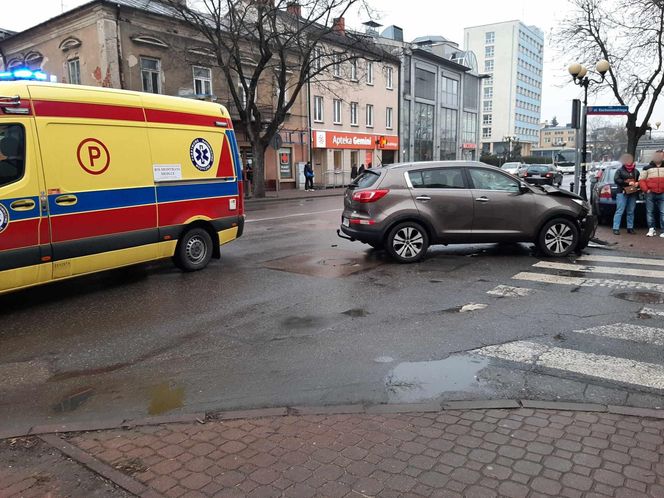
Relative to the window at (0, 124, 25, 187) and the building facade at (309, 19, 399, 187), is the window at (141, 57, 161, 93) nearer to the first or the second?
the building facade at (309, 19, 399, 187)

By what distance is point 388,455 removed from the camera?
3148 millimetres

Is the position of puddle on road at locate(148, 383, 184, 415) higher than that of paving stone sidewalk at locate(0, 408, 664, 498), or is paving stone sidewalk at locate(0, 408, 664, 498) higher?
paving stone sidewalk at locate(0, 408, 664, 498)

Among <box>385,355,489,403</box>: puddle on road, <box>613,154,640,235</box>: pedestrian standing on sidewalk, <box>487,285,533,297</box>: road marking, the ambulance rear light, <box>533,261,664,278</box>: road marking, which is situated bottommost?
<box>385,355,489,403</box>: puddle on road

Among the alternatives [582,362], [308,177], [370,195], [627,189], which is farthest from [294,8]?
[582,362]

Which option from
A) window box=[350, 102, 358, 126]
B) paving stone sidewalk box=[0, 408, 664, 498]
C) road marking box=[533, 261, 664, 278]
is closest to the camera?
paving stone sidewalk box=[0, 408, 664, 498]

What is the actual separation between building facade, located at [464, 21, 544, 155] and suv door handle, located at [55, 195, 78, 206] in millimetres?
113749

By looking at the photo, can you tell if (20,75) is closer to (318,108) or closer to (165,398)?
(165,398)

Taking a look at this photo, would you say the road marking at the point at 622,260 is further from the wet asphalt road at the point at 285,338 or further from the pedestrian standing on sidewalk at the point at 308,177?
the pedestrian standing on sidewalk at the point at 308,177

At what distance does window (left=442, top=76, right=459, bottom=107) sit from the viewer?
5281cm

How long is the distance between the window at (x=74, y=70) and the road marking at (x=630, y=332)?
2689 cm

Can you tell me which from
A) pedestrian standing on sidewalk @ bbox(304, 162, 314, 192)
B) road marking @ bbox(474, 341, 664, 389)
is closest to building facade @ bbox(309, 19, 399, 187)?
pedestrian standing on sidewalk @ bbox(304, 162, 314, 192)

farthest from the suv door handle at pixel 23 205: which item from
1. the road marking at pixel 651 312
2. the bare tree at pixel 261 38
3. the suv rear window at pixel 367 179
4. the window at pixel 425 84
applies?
the window at pixel 425 84

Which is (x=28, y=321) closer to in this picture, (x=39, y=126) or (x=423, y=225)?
(x=39, y=126)

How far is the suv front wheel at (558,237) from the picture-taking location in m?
9.38
